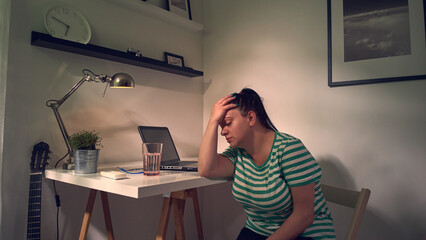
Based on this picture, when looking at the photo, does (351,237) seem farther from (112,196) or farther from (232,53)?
(232,53)

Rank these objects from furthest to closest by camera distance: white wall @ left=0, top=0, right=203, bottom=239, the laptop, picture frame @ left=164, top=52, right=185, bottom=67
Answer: picture frame @ left=164, top=52, right=185, bottom=67
the laptop
white wall @ left=0, top=0, right=203, bottom=239

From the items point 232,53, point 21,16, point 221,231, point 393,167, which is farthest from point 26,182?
point 393,167

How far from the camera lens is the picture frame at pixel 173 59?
2.18m

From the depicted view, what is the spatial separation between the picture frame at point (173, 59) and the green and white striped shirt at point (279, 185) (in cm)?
123

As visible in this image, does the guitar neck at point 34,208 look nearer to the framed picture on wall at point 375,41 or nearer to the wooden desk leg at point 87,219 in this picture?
the wooden desk leg at point 87,219

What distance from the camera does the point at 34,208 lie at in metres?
1.38

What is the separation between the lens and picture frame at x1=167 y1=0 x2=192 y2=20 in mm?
2205

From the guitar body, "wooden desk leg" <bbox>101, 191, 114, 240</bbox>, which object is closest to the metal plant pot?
the guitar body

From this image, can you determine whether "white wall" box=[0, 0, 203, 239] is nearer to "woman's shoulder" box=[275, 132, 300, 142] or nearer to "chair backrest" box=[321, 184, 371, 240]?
"woman's shoulder" box=[275, 132, 300, 142]

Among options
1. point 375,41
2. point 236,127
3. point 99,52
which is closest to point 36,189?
point 99,52

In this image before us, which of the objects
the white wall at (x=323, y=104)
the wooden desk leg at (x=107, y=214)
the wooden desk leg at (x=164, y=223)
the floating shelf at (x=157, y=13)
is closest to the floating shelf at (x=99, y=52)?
the floating shelf at (x=157, y=13)

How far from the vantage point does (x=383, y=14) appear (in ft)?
5.40

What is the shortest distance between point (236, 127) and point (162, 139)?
76cm

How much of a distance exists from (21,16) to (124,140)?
2.91 feet
